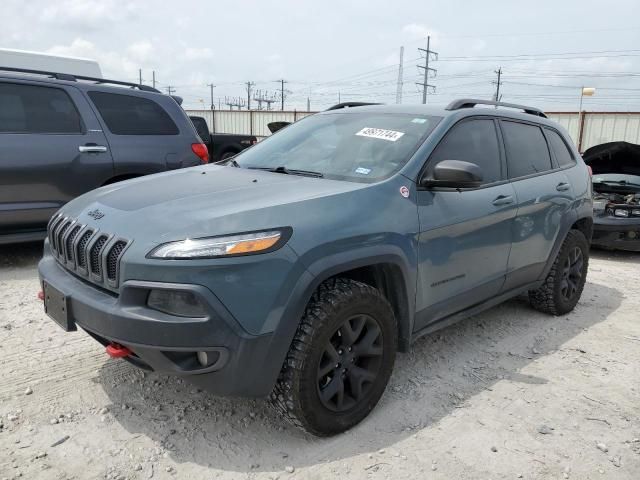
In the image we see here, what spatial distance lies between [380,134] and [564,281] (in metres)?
2.36

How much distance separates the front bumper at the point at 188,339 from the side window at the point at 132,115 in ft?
12.9

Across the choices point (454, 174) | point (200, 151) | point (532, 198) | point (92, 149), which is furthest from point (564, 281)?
point (92, 149)

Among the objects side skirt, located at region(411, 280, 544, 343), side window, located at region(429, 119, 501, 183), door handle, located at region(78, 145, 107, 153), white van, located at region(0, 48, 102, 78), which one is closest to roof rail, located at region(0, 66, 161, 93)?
door handle, located at region(78, 145, 107, 153)

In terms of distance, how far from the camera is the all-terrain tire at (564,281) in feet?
14.6

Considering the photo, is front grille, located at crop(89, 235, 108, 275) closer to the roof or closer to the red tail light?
the roof

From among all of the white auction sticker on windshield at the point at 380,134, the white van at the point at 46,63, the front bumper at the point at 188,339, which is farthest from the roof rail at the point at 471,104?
the white van at the point at 46,63

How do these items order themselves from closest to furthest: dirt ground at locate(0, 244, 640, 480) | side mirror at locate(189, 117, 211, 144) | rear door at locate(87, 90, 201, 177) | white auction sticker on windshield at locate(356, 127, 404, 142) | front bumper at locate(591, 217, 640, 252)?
dirt ground at locate(0, 244, 640, 480) < white auction sticker on windshield at locate(356, 127, 404, 142) < rear door at locate(87, 90, 201, 177) < front bumper at locate(591, 217, 640, 252) < side mirror at locate(189, 117, 211, 144)

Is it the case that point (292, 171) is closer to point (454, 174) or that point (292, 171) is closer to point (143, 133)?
point (454, 174)

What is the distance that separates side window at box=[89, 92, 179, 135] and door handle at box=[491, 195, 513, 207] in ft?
13.4

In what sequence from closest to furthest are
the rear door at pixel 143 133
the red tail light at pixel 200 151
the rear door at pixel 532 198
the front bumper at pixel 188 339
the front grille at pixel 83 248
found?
the front bumper at pixel 188 339, the front grille at pixel 83 248, the rear door at pixel 532 198, the rear door at pixel 143 133, the red tail light at pixel 200 151

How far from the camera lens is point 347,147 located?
333 cm

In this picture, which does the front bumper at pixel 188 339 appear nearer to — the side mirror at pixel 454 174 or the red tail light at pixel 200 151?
the side mirror at pixel 454 174

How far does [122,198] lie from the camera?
2797 mm

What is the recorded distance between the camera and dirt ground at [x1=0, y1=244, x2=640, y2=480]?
8.09ft
